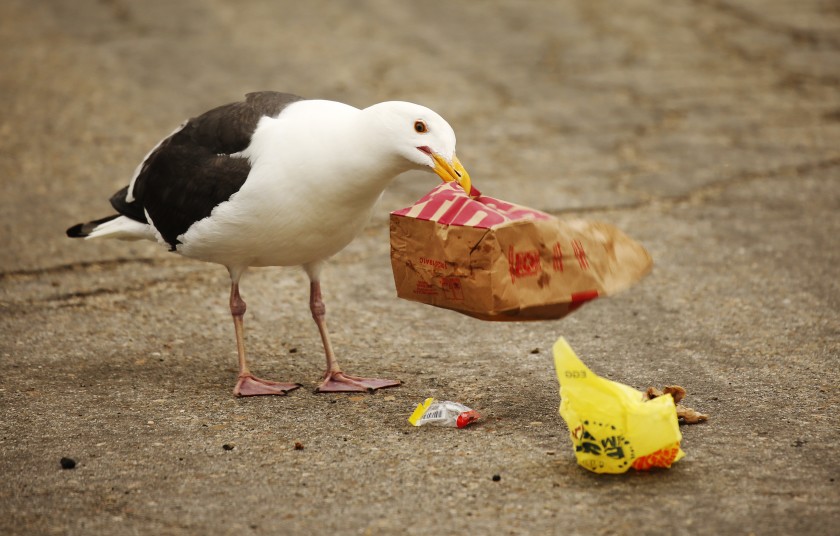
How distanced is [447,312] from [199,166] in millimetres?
1633

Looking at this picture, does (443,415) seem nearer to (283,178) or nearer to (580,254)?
(580,254)

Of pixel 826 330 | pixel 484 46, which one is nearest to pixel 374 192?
pixel 826 330

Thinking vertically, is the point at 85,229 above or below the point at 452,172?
below

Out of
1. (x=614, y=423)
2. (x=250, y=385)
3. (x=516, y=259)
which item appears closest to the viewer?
(x=614, y=423)

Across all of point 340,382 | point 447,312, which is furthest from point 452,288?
point 447,312

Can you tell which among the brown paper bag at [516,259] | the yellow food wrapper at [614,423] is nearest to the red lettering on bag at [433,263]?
the brown paper bag at [516,259]

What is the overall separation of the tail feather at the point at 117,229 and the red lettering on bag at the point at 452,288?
1.66m

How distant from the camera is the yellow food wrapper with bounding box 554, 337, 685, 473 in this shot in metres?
3.63

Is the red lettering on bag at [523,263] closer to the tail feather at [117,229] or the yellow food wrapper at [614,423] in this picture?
the yellow food wrapper at [614,423]

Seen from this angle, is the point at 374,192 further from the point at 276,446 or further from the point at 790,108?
the point at 790,108

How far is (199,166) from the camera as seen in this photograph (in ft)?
15.5

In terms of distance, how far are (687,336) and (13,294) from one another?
3568 mm

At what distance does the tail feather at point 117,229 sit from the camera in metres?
5.15

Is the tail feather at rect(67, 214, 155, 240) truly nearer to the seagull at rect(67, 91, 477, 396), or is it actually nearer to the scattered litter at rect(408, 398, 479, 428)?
the seagull at rect(67, 91, 477, 396)
